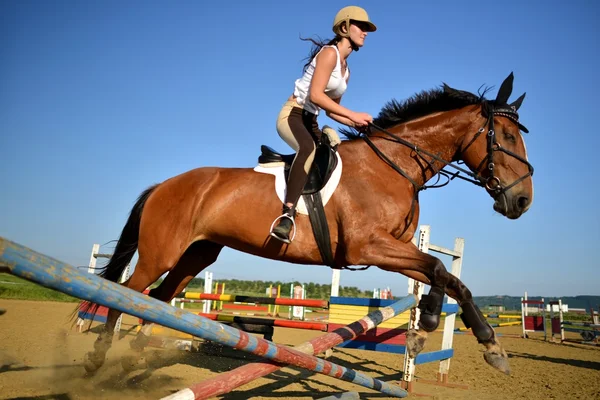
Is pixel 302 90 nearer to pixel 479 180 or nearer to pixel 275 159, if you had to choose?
pixel 275 159

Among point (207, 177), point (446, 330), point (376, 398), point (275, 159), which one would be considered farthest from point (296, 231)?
point (446, 330)

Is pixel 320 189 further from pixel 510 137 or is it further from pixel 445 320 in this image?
pixel 445 320

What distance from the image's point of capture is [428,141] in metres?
4.28

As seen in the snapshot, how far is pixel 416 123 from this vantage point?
4.38 m

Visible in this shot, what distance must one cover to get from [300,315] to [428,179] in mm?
13646

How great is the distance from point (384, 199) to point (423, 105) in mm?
1294

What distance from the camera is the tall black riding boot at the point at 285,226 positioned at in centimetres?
376

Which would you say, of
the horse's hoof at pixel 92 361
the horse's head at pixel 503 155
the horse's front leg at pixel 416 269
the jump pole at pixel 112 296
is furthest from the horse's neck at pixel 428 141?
the horse's hoof at pixel 92 361

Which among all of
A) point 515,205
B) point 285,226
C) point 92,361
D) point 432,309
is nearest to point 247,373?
point 285,226

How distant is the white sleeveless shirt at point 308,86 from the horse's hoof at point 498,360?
8.38 ft

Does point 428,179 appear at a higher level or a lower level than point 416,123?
lower

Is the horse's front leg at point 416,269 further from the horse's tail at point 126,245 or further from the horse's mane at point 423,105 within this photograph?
the horse's tail at point 126,245

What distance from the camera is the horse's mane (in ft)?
14.5

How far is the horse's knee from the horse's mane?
1744mm
